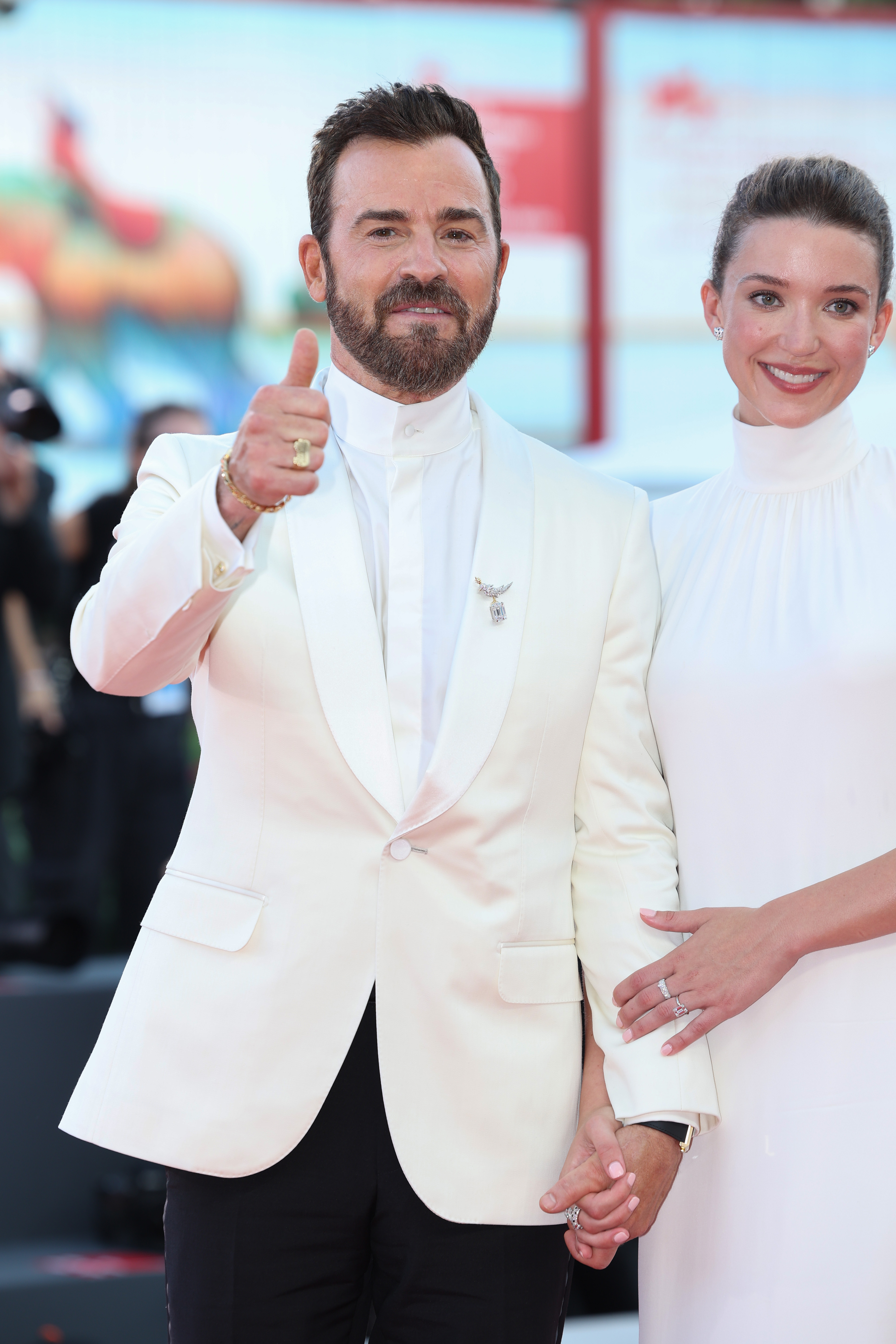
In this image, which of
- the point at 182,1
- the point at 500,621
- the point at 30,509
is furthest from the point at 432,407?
the point at 182,1

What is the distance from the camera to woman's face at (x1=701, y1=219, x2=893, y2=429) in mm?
1896

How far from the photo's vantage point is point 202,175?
6.57m

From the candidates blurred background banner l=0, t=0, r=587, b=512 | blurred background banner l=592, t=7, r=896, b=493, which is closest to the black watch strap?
blurred background banner l=0, t=0, r=587, b=512

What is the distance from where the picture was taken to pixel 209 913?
167 centimetres

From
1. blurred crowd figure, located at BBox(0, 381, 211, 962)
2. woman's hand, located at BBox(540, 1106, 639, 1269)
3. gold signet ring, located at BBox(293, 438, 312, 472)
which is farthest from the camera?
blurred crowd figure, located at BBox(0, 381, 211, 962)

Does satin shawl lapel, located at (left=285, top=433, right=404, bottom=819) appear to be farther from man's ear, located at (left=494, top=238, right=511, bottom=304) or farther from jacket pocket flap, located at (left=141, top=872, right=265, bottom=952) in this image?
man's ear, located at (left=494, top=238, right=511, bottom=304)

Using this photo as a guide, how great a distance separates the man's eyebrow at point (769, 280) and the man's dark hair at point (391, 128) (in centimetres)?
34

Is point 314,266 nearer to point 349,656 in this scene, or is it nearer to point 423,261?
point 423,261

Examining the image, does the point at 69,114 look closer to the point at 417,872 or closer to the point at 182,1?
the point at 182,1

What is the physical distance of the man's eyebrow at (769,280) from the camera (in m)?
1.91

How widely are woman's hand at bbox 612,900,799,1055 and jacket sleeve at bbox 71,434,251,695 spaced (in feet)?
2.13

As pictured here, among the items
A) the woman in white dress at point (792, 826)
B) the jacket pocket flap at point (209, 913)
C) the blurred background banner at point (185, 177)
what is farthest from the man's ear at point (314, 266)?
the blurred background banner at point (185, 177)

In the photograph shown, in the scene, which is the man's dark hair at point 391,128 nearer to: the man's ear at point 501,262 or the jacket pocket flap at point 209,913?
the man's ear at point 501,262

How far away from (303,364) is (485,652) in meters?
0.40
